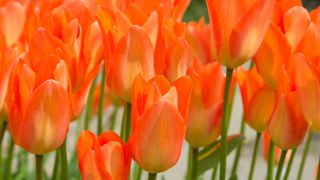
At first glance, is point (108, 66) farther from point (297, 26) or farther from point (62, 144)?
point (297, 26)

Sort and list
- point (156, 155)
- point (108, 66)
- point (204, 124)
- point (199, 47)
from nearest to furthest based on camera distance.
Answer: point (156, 155), point (108, 66), point (204, 124), point (199, 47)

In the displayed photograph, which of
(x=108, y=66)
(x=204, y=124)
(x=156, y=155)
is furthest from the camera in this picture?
(x=204, y=124)

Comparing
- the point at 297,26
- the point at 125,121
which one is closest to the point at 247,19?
the point at 297,26

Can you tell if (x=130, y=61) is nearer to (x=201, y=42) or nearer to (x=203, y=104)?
(x=203, y=104)

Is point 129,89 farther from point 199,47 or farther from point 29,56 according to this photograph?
point 199,47

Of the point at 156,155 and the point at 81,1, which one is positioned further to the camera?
the point at 81,1

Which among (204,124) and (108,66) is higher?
(108,66)

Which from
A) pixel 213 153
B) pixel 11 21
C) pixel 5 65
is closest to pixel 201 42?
pixel 213 153
